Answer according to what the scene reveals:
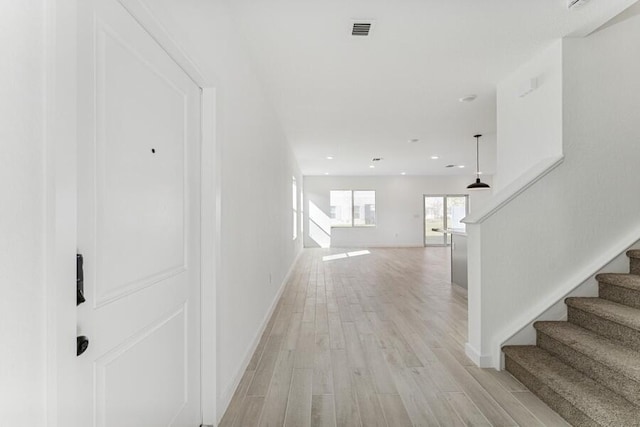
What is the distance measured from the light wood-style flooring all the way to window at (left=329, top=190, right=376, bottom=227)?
7.75 meters

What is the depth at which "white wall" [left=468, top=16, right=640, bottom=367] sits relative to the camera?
8.53 ft

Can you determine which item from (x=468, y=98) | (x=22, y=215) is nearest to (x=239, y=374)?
(x=22, y=215)

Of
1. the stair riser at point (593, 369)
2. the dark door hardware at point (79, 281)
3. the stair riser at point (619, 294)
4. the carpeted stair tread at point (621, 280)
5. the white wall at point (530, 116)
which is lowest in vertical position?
the stair riser at point (593, 369)

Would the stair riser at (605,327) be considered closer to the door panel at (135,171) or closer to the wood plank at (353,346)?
the wood plank at (353,346)

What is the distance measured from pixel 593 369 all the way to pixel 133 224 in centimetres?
267

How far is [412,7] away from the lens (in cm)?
221

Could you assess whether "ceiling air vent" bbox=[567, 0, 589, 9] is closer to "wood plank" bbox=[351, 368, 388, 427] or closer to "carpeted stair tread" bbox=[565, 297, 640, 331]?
"carpeted stair tread" bbox=[565, 297, 640, 331]

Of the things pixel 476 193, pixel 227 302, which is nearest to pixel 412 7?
pixel 227 302

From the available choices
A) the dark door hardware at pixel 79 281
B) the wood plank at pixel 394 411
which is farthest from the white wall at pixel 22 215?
the wood plank at pixel 394 411

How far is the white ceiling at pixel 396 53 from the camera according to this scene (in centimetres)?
225

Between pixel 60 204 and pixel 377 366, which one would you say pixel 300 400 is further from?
pixel 60 204

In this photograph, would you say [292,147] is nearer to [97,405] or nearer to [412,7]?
[412,7]

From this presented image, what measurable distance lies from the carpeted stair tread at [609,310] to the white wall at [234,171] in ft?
8.21

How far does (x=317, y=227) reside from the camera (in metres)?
12.1
